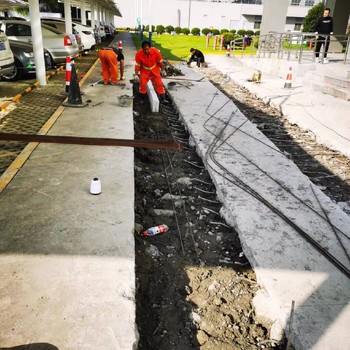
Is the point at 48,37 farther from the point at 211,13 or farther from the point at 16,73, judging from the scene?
the point at 211,13

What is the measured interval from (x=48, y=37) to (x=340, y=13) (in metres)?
14.4

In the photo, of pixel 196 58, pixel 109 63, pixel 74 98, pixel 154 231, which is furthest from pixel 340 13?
pixel 154 231

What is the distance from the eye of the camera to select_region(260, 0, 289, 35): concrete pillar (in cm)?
1930

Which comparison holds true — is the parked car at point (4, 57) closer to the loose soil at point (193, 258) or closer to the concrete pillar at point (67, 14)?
the loose soil at point (193, 258)

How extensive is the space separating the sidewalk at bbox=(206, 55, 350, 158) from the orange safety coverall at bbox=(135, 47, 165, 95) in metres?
3.21

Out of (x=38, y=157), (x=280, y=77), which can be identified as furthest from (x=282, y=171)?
(x=280, y=77)

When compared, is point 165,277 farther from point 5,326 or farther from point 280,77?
A: point 280,77

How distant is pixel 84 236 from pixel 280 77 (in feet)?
42.2

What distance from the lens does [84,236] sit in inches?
126

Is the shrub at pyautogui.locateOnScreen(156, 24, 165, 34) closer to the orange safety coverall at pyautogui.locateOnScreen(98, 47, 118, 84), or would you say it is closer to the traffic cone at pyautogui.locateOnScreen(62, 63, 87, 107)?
the orange safety coverall at pyautogui.locateOnScreen(98, 47, 118, 84)

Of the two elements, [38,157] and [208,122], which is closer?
[38,157]

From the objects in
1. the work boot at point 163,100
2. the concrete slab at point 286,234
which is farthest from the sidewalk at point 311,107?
the work boot at point 163,100

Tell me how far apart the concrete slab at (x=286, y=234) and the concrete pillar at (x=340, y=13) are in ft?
50.1

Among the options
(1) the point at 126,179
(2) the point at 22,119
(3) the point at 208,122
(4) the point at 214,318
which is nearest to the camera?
(4) the point at 214,318
